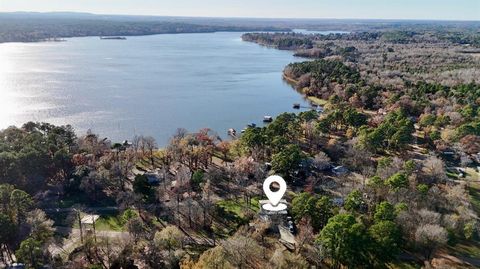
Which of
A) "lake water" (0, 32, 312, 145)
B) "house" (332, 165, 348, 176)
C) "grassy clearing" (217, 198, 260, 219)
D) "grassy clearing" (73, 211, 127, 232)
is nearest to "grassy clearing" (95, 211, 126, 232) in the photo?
"grassy clearing" (73, 211, 127, 232)

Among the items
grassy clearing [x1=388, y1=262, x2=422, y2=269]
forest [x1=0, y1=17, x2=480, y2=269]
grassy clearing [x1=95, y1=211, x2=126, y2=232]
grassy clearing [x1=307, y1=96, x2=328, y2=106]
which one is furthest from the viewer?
grassy clearing [x1=307, y1=96, x2=328, y2=106]

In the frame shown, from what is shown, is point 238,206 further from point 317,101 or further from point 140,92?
point 140,92

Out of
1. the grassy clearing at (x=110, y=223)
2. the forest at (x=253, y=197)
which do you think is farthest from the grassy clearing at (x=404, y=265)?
the grassy clearing at (x=110, y=223)

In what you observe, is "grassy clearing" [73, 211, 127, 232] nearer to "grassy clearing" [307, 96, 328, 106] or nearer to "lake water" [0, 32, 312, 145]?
"lake water" [0, 32, 312, 145]

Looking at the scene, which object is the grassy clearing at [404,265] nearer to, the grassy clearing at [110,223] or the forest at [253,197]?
the forest at [253,197]

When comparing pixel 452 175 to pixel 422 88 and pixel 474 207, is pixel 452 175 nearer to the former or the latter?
pixel 474 207

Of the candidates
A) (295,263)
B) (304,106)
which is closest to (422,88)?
(304,106)
